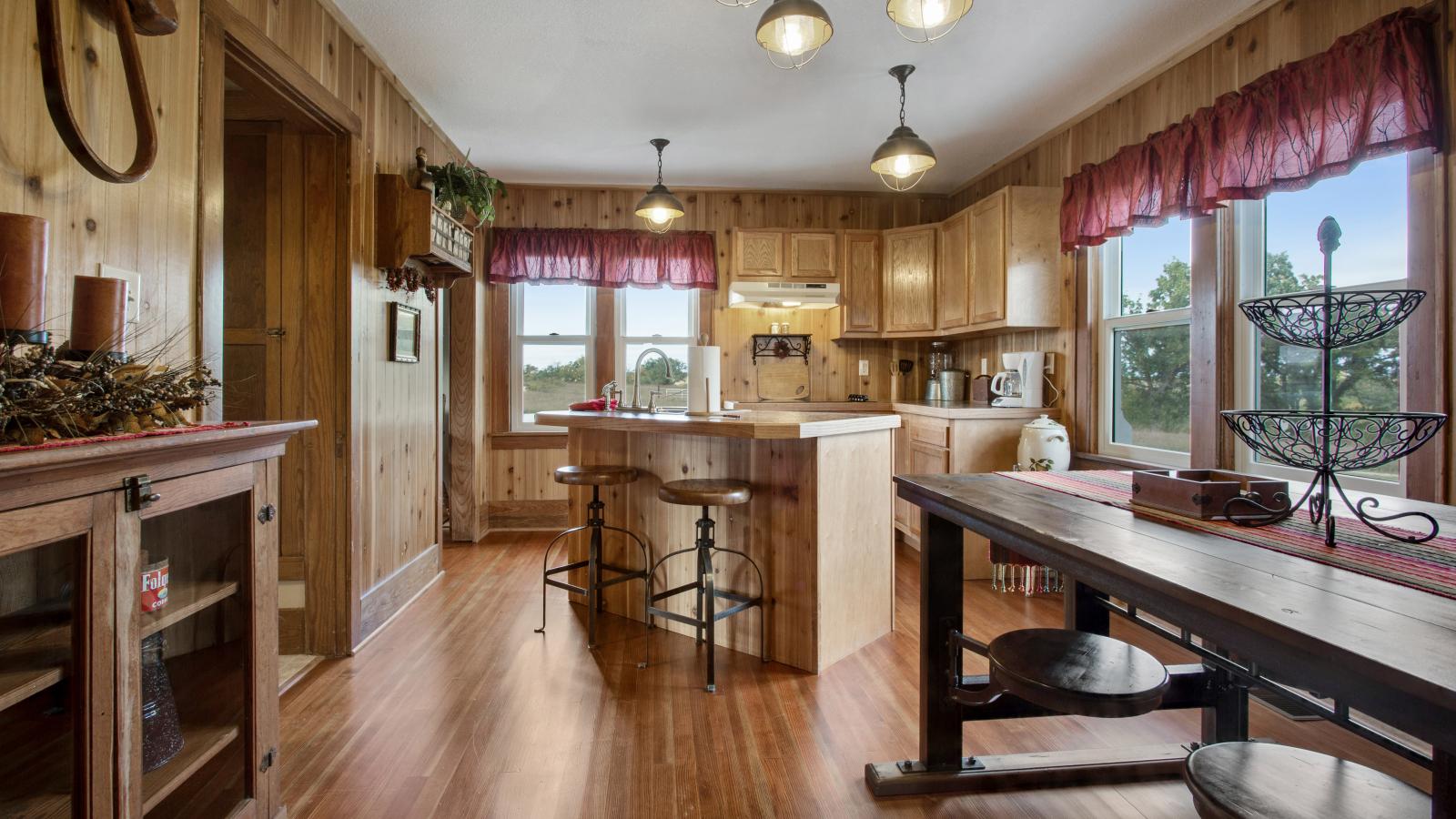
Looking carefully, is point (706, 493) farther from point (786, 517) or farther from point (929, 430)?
point (929, 430)

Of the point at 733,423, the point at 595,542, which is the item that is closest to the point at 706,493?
the point at 733,423

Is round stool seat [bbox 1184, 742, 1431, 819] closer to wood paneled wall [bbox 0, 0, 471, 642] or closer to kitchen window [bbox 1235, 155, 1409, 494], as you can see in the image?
kitchen window [bbox 1235, 155, 1409, 494]

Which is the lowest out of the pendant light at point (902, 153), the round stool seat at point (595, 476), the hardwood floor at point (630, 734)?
the hardwood floor at point (630, 734)

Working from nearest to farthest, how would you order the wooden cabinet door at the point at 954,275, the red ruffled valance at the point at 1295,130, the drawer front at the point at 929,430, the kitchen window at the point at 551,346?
the red ruffled valance at the point at 1295,130 → the drawer front at the point at 929,430 → the wooden cabinet door at the point at 954,275 → the kitchen window at the point at 551,346

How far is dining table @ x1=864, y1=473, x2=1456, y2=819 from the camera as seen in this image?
0.67 metres

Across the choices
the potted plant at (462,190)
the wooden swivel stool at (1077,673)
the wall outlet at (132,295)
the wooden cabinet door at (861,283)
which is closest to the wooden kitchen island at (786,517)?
the wooden swivel stool at (1077,673)

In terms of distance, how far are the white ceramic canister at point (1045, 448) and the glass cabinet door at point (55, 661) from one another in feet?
11.9

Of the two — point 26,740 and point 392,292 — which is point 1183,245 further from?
point 26,740

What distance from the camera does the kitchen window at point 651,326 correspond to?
537 cm

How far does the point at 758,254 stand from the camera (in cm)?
508

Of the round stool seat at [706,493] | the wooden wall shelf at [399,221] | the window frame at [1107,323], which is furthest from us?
the window frame at [1107,323]

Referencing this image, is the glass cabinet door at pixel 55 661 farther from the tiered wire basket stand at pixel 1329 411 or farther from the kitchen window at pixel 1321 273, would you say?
the kitchen window at pixel 1321 273

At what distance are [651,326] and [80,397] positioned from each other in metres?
4.42

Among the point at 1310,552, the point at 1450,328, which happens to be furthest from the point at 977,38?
the point at 1310,552
